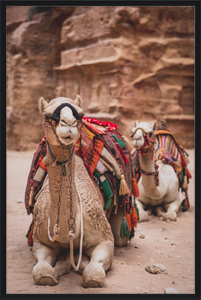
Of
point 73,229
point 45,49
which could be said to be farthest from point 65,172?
point 45,49

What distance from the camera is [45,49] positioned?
597 inches

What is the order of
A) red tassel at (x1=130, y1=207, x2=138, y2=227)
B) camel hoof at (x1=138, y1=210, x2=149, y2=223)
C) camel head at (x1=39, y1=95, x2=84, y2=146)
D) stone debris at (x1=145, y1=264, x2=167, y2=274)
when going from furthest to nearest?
1. camel hoof at (x1=138, y1=210, x2=149, y2=223)
2. red tassel at (x1=130, y1=207, x2=138, y2=227)
3. stone debris at (x1=145, y1=264, x2=167, y2=274)
4. camel head at (x1=39, y1=95, x2=84, y2=146)

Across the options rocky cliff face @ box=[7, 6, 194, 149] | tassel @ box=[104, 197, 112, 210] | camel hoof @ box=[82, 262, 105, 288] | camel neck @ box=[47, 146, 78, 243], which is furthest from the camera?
rocky cliff face @ box=[7, 6, 194, 149]

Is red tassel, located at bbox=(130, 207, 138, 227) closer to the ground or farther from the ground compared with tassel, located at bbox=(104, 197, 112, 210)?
closer to the ground

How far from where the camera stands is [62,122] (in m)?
2.24

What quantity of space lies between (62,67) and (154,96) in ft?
14.1

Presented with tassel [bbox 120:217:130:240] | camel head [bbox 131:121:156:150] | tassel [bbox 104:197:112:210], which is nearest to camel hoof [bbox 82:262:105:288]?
tassel [bbox 104:197:112:210]

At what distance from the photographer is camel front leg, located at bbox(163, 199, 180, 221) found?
5.62 meters

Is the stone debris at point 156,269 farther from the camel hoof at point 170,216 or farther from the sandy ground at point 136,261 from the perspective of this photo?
the camel hoof at point 170,216

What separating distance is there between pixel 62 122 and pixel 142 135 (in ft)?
9.59

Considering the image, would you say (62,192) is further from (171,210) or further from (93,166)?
(171,210)

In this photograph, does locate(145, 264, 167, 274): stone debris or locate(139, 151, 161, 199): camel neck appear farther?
locate(139, 151, 161, 199): camel neck

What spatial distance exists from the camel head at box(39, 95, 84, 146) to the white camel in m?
2.66

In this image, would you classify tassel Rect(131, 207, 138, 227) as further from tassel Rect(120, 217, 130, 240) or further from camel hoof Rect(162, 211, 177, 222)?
camel hoof Rect(162, 211, 177, 222)
